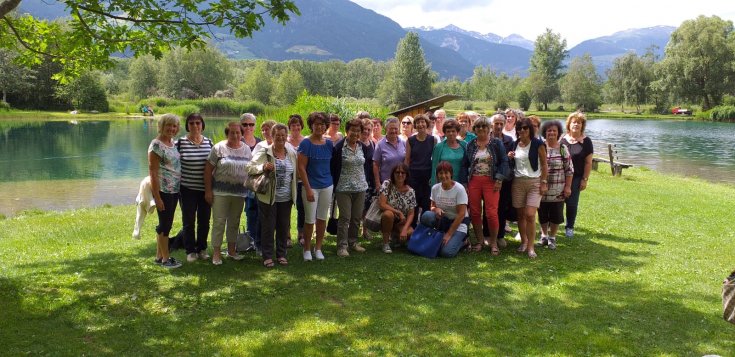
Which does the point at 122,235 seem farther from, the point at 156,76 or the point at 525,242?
the point at 156,76

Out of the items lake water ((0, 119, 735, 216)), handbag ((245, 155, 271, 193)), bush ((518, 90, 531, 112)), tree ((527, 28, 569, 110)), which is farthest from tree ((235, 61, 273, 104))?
handbag ((245, 155, 271, 193))

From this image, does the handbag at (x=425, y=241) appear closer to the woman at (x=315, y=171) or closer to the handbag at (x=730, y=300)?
the woman at (x=315, y=171)

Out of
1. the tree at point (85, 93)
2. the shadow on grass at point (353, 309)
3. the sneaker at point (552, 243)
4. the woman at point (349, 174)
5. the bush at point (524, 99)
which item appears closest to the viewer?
the shadow on grass at point (353, 309)

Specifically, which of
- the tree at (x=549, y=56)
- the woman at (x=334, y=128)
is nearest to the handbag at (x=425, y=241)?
the woman at (x=334, y=128)

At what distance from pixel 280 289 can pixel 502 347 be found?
8.32 feet

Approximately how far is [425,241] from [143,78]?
3268 inches

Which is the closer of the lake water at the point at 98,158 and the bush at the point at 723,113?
the lake water at the point at 98,158

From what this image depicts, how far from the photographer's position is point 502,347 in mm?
4316

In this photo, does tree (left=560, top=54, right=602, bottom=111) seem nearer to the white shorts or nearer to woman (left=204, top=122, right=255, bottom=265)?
the white shorts

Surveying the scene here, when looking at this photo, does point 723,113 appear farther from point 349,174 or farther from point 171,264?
point 171,264

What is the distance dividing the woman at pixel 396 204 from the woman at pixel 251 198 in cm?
173

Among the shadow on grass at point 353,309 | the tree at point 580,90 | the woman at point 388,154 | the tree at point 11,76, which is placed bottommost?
the shadow on grass at point 353,309

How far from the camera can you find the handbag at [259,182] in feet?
19.6

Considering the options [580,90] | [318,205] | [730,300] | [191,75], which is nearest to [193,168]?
[318,205]
